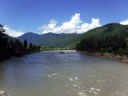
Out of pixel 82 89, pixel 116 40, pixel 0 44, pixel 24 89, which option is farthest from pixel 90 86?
pixel 116 40

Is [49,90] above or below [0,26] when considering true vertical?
below

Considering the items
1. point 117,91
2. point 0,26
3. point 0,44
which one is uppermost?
point 0,26

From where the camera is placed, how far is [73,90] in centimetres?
3684

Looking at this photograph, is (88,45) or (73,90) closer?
(73,90)

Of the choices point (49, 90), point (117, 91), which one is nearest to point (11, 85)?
point (49, 90)

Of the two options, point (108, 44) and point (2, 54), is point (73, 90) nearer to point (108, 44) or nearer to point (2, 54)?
point (2, 54)

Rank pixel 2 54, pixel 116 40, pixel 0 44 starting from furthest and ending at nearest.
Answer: pixel 116 40, pixel 0 44, pixel 2 54

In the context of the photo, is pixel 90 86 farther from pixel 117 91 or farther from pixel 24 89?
pixel 24 89

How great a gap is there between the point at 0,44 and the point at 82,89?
261 ft

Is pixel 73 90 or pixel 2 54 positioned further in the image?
pixel 2 54

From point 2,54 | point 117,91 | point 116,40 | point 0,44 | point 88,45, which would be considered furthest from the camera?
point 88,45

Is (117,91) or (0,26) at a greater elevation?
(0,26)

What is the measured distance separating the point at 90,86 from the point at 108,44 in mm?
104351

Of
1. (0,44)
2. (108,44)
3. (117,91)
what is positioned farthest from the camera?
(108,44)
